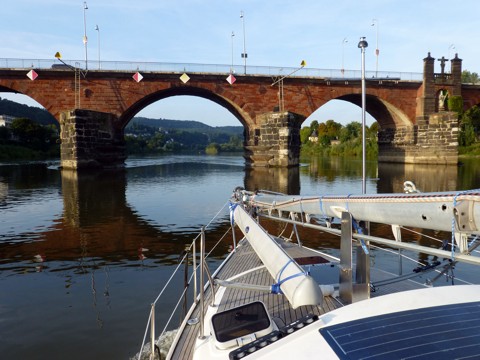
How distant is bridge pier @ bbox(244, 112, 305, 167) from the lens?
41875 mm

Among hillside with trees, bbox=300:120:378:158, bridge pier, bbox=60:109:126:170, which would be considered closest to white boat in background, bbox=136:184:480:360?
bridge pier, bbox=60:109:126:170

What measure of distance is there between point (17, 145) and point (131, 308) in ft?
288

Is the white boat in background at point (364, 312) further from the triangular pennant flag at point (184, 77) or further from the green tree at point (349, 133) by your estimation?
the green tree at point (349, 133)

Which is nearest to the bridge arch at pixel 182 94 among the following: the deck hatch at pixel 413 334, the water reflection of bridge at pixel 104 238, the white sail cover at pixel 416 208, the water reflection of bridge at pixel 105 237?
the water reflection of bridge at pixel 105 237

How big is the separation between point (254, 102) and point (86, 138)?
61.3 feet

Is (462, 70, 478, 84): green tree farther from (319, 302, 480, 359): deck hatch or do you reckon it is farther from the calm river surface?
(319, 302, 480, 359): deck hatch

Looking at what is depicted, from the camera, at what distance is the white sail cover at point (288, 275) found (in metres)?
2.94

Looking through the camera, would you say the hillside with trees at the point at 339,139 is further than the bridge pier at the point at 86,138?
Yes

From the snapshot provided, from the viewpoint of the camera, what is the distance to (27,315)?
6801 mm

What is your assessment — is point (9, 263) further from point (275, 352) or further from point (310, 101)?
point (310, 101)

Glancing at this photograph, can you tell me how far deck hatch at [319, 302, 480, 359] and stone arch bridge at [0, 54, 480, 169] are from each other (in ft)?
128

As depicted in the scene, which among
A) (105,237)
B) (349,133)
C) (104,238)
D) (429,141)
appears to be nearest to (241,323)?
(104,238)

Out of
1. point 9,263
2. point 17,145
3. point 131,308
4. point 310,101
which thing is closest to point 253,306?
point 131,308

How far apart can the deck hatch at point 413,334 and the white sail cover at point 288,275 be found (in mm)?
329
